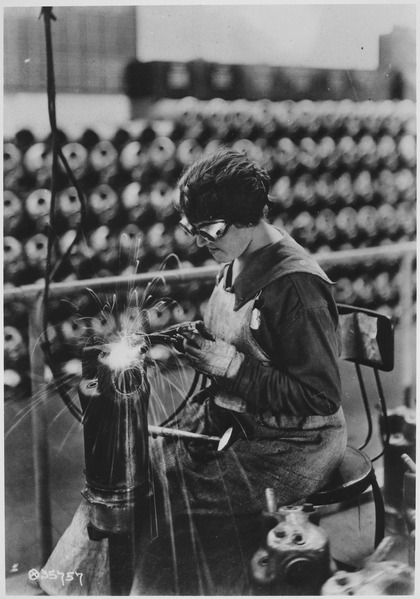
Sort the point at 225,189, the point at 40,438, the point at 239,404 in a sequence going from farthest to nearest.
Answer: the point at 40,438, the point at 239,404, the point at 225,189

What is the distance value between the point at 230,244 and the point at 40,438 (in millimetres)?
915

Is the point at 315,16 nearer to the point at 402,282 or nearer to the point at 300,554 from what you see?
the point at 402,282

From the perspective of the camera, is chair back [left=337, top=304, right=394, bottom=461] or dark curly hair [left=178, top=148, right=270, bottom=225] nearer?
dark curly hair [left=178, top=148, right=270, bottom=225]

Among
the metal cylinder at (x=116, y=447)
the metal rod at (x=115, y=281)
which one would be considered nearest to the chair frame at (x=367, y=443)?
the metal rod at (x=115, y=281)

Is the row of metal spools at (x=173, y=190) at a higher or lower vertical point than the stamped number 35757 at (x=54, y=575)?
higher

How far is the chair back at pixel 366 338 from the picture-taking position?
1.96 meters

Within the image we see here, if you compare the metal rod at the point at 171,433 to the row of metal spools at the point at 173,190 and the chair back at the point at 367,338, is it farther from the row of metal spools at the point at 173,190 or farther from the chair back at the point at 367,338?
the chair back at the point at 367,338

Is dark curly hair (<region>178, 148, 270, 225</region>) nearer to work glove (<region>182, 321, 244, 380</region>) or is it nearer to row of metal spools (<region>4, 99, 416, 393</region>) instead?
row of metal spools (<region>4, 99, 416, 393</region>)

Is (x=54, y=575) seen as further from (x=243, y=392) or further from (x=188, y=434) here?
(x=243, y=392)

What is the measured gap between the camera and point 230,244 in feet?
6.31

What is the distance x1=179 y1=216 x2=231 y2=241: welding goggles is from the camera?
6.17 feet

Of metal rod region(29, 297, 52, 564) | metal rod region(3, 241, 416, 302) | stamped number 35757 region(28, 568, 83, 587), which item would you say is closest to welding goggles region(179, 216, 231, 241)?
metal rod region(3, 241, 416, 302)

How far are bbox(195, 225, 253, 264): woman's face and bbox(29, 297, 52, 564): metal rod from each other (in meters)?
0.60

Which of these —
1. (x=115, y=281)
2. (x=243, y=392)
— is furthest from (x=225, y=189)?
(x=243, y=392)
